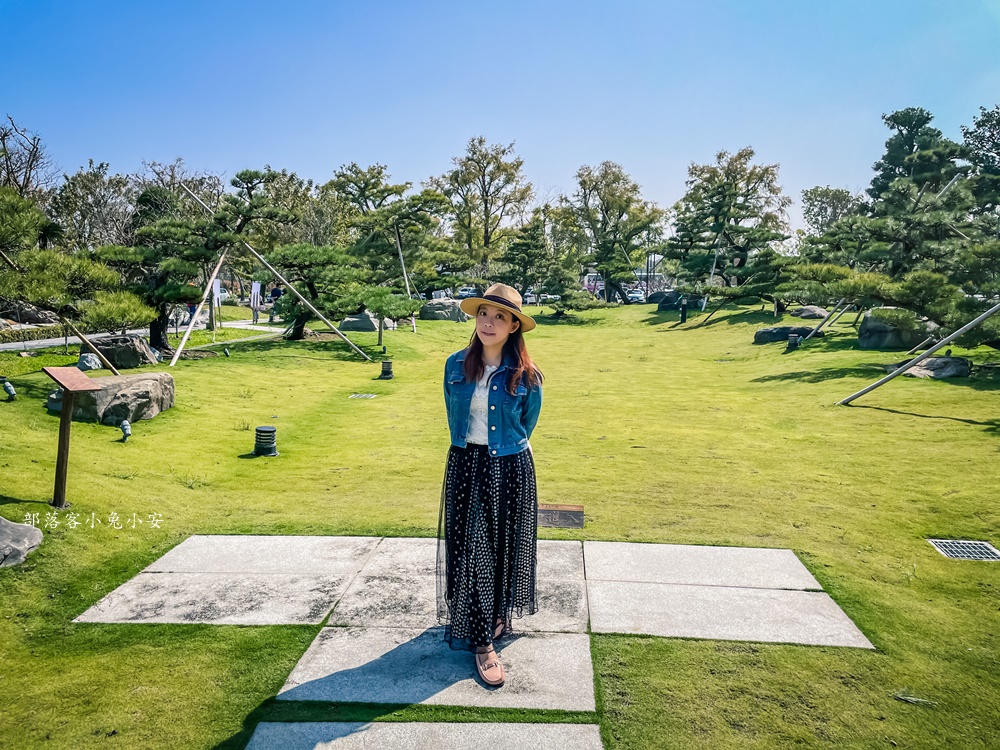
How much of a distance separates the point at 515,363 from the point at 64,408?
11.0 ft

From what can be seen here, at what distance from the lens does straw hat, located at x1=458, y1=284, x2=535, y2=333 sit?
2.96 m

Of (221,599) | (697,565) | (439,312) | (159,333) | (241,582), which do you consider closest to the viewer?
(221,599)

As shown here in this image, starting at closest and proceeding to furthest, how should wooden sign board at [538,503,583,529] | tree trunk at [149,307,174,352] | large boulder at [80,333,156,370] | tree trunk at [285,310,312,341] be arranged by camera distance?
wooden sign board at [538,503,583,529], large boulder at [80,333,156,370], tree trunk at [149,307,174,352], tree trunk at [285,310,312,341]

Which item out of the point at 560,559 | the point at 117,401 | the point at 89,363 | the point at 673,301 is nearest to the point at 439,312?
the point at 673,301

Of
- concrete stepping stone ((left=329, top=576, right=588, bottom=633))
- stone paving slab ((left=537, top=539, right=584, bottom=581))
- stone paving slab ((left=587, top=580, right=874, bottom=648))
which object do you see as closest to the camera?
stone paving slab ((left=587, top=580, right=874, bottom=648))

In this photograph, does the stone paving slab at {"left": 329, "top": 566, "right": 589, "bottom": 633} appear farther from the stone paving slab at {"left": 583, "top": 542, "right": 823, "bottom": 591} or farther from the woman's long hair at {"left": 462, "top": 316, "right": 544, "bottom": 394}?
the woman's long hair at {"left": 462, "top": 316, "right": 544, "bottom": 394}

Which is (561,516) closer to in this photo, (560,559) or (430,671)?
(560,559)

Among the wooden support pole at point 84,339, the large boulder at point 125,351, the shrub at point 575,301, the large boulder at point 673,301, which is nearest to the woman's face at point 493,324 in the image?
the wooden support pole at point 84,339

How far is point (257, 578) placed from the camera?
4.02 metres

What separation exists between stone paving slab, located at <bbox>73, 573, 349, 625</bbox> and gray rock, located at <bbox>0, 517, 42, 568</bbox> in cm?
69

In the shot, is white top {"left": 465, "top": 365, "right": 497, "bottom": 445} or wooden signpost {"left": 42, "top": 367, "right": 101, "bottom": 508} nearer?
Answer: white top {"left": 465, "top": 365, "right": 497, "bottom": 445}

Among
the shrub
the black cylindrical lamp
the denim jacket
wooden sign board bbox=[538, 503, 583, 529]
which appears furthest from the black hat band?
the shrub

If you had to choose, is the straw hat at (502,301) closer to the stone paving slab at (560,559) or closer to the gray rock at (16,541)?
the stone paving slab at (560,559)

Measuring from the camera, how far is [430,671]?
9.97 ft
